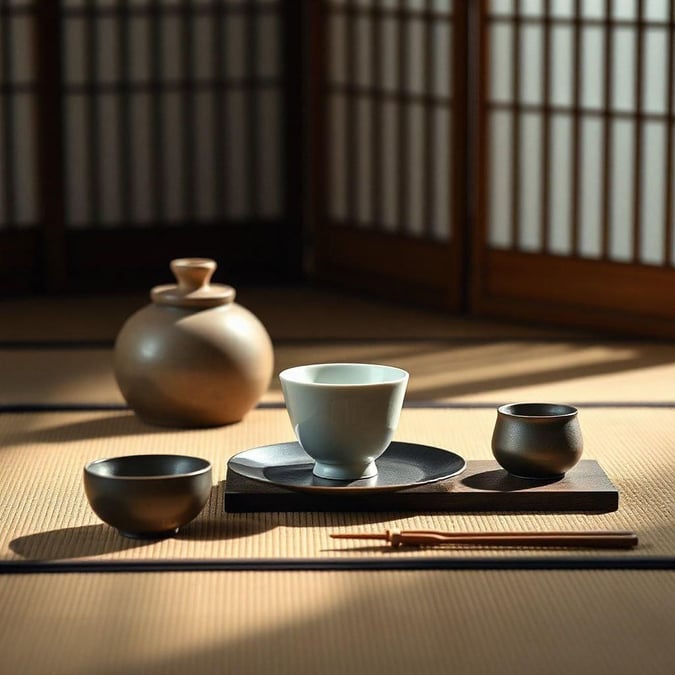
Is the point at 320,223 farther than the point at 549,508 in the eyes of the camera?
Yes

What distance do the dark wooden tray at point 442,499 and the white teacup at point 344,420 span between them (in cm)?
5

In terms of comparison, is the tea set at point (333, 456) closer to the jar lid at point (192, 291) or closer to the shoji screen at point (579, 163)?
the jar lid at point (192, 291)

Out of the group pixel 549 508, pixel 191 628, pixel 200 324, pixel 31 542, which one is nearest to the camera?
pixel 191 628

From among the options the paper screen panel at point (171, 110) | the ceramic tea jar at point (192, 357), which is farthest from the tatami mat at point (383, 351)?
the paper screen panel at point (171, 110)

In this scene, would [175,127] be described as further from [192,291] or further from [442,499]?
[442,499]

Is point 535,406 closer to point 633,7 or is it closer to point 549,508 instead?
point 549,508

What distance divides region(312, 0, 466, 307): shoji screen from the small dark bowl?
2634mm

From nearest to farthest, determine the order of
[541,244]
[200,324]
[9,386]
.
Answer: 1. [200,324]
2. [9,386]
3. [541,244]

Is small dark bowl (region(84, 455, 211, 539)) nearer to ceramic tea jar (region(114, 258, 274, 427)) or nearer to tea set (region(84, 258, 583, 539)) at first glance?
tea set (region(84, 258, 583, 539))

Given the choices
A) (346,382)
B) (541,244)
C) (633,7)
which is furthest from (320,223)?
(346,382)

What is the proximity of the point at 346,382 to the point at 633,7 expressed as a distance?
224 cm

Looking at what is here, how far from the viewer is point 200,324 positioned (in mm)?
3008

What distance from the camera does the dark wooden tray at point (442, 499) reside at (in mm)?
2373

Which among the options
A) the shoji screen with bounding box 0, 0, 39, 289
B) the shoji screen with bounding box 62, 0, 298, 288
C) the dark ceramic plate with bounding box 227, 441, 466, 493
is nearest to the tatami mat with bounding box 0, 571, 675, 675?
the dark ceramic plate with bounding box 227, 441, 466, 493
